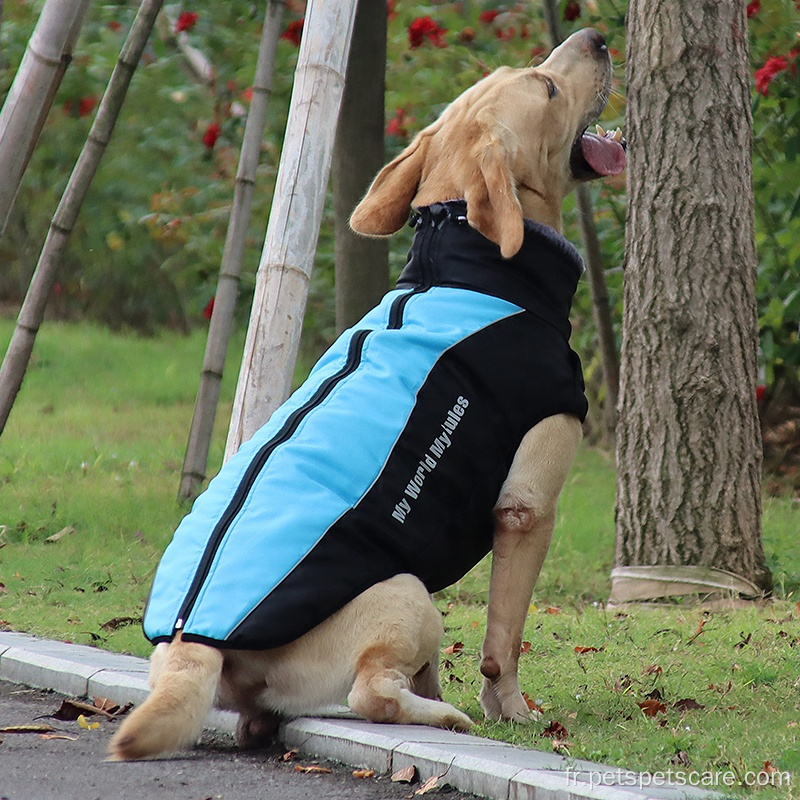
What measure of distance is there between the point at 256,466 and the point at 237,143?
1002 centimetres

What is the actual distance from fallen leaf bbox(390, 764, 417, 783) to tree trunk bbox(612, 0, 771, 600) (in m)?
3.13

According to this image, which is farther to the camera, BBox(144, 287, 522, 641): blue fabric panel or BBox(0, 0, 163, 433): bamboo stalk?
BBox(0, 0, 163, 433): bamboo stalk

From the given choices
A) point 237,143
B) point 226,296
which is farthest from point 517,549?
point 237,143

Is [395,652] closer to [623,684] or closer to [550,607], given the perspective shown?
[623,684]

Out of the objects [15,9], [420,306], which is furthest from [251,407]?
[15,9]

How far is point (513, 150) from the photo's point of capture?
13.6 feet

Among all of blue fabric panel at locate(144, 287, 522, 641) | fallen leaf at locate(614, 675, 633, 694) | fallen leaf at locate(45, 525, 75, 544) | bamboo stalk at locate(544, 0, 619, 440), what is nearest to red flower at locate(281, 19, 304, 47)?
bamboo stalk at locate(544, 0, 619, 440)

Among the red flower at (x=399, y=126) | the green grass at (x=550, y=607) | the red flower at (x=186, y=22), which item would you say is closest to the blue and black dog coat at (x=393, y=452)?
the green grass at (x=550, y=607)

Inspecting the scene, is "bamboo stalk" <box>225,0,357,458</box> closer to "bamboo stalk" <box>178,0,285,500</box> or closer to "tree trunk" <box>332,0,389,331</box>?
"bamboo stalk" <box>178,0,285,500</box>

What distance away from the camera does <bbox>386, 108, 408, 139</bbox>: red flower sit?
1055 centimetres

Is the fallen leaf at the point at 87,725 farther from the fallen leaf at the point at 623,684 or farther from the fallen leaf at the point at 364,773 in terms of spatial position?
the fallen leaf at the point at 623,684

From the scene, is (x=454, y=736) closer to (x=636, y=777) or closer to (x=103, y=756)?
(x=636, y=777)

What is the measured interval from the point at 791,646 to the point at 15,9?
36.6 feet

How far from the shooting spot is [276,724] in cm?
362
